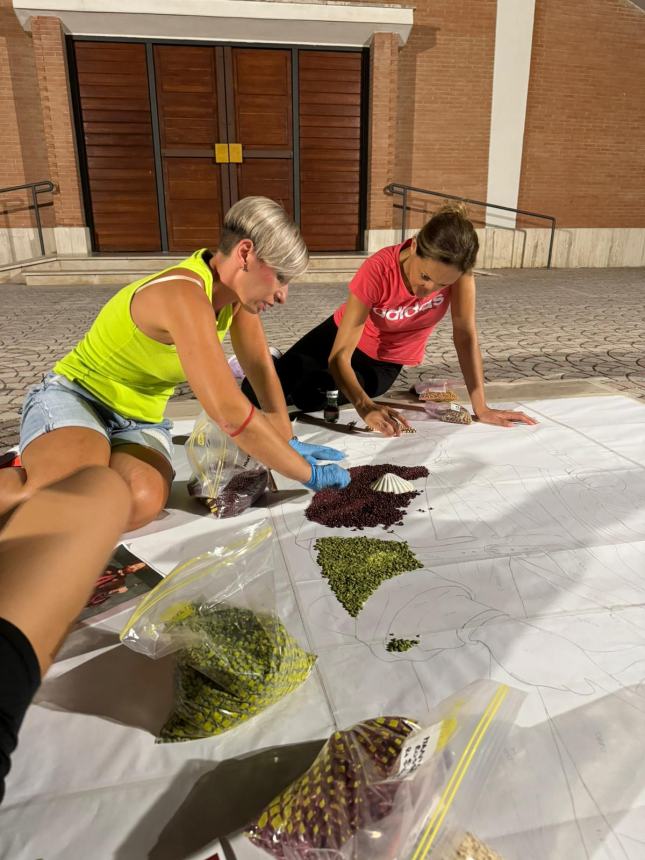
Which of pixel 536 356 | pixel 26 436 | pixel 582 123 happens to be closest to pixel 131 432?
pixel 26 436

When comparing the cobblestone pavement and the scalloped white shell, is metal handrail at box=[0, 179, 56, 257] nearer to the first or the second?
the cobblestone pavement

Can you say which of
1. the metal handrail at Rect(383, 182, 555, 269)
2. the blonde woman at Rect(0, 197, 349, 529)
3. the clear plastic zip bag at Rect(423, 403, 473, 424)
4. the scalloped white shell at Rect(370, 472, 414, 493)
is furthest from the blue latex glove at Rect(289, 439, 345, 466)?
the metal handrail at Rect(383, 182, 555, 269)

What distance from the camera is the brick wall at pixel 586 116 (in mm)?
11000

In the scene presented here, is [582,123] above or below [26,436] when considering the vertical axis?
above

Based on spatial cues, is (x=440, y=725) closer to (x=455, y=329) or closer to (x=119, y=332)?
(x=119, y=332)

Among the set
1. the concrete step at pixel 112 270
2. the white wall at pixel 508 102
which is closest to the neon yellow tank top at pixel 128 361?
the concrete step at pixel 112 270

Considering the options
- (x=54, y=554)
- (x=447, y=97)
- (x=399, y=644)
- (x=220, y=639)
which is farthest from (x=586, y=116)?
(x=54, y=554)

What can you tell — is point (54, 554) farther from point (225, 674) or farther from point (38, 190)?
point (38, 190)

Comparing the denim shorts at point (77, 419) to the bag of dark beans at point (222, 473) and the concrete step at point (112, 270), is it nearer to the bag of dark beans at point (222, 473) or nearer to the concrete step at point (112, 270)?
the bag of dark beans at point (222, 473)

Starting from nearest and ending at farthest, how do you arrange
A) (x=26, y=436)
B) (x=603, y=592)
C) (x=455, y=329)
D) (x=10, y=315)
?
1. (x=603, y=592)
2. (x=26, y=436)
3. (x=455, y=329)
4. (x=10, y=315)

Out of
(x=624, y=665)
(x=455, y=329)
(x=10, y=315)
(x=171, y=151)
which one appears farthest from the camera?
(x=171, y=151)

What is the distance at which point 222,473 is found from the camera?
2301 millimetres

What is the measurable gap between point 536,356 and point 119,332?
12.1 ft

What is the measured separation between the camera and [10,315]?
693 cm
